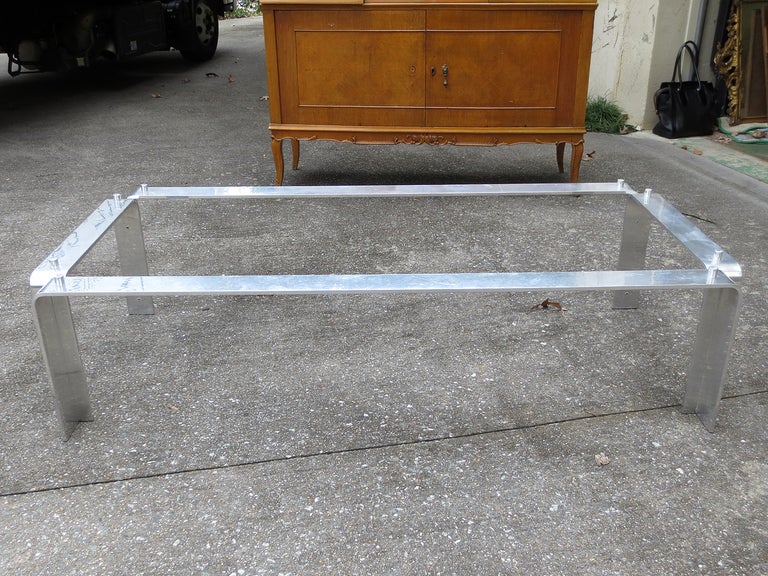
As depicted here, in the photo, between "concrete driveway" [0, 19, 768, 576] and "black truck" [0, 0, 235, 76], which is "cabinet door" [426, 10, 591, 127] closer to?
"concrete driveway" [0, 19, 768, 576]

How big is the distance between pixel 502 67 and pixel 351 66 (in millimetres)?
912

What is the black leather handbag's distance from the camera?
5.84 meters

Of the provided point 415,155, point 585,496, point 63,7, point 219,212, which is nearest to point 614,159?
point 415,155

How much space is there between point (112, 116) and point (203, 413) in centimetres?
538

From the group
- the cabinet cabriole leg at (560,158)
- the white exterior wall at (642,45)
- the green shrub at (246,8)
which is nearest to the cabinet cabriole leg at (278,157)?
the cabinet cabriole leg at (560,158)

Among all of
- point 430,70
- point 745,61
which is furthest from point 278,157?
point 745,61

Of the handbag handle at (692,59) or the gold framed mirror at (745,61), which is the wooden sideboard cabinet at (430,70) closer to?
the handbag handle at (692,59)

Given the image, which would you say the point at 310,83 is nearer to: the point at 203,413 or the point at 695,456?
the point at 203,413

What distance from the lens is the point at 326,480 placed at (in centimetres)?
202

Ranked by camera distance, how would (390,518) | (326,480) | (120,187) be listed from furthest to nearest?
(120,187) < (326,480) < (390,518)

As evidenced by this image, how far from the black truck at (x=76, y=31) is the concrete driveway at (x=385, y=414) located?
11.8 ft

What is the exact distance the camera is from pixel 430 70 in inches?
168

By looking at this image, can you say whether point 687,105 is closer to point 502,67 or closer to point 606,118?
point 606,118

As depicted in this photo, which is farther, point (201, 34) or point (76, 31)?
point (201, 34)
